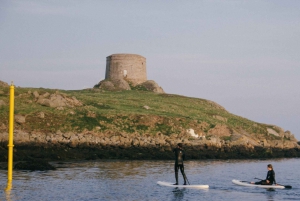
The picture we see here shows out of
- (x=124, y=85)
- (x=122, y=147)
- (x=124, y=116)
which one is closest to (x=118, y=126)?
(x=124, y=116)

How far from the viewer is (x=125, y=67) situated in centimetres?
10950

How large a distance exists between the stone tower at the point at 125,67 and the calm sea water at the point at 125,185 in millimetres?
67194

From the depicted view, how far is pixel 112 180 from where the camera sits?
33406mm

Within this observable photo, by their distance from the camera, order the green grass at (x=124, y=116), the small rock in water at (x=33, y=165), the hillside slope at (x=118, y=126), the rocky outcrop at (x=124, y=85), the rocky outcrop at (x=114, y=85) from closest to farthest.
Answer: the small rock in water at (x=33, y=165)
the hillside slope at (x=118, y=126)
the green grass at (x=124, y=116)
the rocky outcrop at (x=114, y=85)
the rocky outcrop at (x=124, y=85)

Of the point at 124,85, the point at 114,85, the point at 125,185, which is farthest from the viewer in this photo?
the point at 114,85

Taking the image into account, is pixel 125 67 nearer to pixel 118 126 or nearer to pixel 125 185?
pixel 118 126

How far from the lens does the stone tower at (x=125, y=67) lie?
109 m

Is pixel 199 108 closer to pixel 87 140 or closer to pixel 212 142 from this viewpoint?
pixel 212 142

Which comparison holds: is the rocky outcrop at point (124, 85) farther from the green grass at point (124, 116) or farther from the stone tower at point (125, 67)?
the green grass at point (124, 116)

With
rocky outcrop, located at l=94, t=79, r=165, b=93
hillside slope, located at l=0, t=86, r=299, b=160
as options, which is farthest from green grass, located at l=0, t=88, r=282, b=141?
rocky outcrop, located at l=94, t=79, r=165, b=93

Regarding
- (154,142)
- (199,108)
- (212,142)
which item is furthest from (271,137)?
(154,142)

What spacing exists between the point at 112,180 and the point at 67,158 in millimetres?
17640

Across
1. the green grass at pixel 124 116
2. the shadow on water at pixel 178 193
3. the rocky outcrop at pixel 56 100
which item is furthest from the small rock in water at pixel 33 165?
the rocky outcrop at pixel 56 100

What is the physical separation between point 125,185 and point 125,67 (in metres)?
79.8
